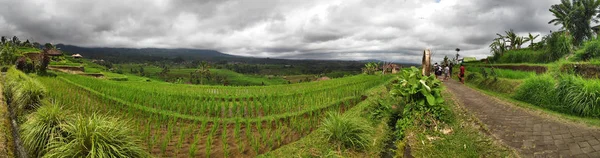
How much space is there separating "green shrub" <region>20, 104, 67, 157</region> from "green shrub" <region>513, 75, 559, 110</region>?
42.9 feet

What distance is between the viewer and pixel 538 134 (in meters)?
5.92

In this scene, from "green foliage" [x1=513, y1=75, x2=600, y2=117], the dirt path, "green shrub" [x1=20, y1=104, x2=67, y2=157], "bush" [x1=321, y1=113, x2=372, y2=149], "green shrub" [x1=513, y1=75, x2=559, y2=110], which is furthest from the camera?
"green shrub" [x1=513, y1=75, x2=559, y2=110]

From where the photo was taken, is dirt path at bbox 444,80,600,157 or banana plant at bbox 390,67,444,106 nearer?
dirt path at bbox 444,80,600,157

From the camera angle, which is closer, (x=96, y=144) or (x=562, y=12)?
(x=96, y=144)

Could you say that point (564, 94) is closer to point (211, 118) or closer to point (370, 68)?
point (211, 118)

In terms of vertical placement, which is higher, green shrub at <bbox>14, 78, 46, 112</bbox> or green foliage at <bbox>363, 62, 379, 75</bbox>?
green foliage at <bbox>363, 62, 379, 75</bbox>

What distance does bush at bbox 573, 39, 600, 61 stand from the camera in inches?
605

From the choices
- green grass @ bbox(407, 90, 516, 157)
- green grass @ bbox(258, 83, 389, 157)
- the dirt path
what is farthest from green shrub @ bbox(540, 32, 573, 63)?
green grass @ bbox(258, 83, 389, 157)

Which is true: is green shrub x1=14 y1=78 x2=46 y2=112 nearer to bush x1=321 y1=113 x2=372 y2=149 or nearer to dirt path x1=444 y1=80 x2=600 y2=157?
bush x1=321 y1=113 x2=372 y2=149

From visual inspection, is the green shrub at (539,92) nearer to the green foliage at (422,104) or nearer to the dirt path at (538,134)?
the dirt path at (538,134)

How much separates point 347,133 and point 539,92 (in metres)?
8.02

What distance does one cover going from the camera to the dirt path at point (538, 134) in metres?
5.13

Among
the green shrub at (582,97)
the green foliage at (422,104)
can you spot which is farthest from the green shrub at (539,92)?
the green foliage at (422,104)

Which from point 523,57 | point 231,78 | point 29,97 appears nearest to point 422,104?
point 29,97
